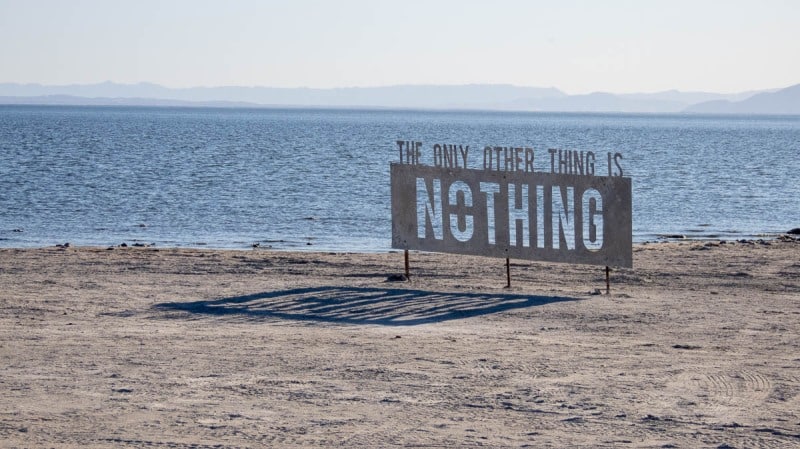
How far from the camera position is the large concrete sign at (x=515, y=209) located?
48.3 ft

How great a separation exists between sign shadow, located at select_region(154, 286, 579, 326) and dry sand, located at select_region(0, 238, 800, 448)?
0.15 feet

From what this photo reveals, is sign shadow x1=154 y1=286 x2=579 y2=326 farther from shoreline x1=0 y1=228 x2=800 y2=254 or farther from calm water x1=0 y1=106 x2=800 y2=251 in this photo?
calm water x1=0 y1=106 x2=800 y2=251

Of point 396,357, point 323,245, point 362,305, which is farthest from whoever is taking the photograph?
point 323,245

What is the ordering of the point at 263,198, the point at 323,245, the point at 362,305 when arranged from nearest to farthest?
the point at 362,305, the point at 323,245, the point at 263,198

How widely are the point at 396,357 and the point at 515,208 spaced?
5595 mm

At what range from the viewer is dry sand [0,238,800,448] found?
25.9 ft

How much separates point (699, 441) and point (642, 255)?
40.8 ft

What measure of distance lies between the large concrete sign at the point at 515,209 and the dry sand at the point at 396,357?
1.78 ft

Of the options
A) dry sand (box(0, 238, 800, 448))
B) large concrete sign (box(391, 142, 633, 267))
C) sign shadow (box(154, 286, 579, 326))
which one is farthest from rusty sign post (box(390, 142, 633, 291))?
sign shadow (box(154, 286, 579, 326))

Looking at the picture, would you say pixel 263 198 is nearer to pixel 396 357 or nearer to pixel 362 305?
pixel 362 305

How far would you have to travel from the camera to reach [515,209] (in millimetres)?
15602

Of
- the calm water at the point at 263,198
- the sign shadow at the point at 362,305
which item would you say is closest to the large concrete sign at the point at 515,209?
the sign shadow at the point at 362,305

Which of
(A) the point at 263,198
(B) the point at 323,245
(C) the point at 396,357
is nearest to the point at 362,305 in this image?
(C) the point at 396,357

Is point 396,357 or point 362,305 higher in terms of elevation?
point 396,357
